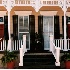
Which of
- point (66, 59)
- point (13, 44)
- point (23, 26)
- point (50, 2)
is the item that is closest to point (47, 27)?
point (23, 26)

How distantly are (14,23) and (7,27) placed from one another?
0.58 meters

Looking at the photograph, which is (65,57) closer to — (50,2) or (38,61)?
(38,61)

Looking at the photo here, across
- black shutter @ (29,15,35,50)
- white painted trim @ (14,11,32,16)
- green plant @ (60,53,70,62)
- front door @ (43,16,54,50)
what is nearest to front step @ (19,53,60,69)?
green plant @ (60,53,70,62)

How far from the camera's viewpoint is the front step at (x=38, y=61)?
1320cm

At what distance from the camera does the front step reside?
13.2m

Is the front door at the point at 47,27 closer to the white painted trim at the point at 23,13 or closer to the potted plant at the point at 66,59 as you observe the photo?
the white painted trim at the point at 23,13

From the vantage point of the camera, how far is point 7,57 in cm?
1367

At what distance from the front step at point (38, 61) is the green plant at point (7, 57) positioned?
72 centimetres

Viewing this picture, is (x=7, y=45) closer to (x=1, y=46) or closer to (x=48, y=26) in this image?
(x=1, y=46)

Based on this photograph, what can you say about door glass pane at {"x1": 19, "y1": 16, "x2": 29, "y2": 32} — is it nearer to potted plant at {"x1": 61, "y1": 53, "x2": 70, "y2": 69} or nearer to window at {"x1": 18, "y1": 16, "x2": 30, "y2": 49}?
window at {"x1": 18, "y1": 16, "x2": 30, "y2": 49}

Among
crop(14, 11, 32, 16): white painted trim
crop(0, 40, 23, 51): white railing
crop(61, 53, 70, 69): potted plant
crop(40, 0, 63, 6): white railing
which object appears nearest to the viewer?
crop(61, 53, 70, 69): potted plant

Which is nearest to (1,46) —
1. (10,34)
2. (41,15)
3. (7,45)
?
(7,45)

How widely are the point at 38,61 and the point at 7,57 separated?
1.94 meters

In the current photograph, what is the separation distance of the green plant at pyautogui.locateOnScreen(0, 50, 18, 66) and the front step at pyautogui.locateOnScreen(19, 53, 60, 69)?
716 millimetres
